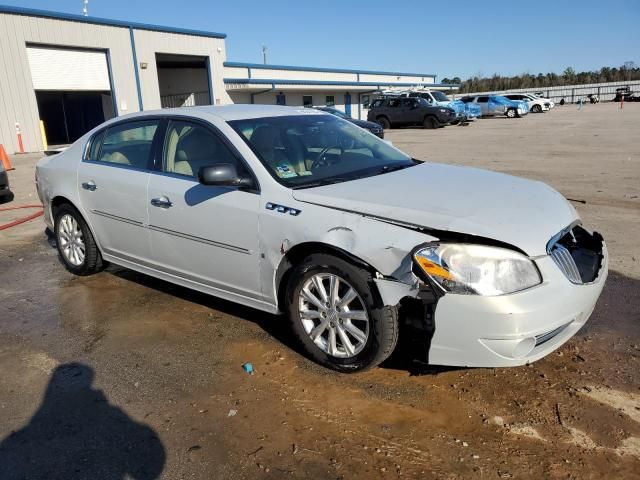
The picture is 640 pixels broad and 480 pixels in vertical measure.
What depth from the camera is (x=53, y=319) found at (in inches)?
184

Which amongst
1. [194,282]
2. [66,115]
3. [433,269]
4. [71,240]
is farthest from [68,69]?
[433,269]

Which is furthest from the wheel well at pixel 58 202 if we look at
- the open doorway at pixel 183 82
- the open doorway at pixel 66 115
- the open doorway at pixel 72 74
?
the open doorway at pixel 66 115

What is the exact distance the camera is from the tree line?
71.3 meters

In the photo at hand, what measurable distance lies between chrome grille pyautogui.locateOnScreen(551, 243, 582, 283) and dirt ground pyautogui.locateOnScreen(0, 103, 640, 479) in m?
0.69

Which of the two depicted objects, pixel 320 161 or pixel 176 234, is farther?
pixel 176 234

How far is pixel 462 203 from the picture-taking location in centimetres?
331

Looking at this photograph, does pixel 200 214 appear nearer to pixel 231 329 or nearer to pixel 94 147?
pixel 231 329

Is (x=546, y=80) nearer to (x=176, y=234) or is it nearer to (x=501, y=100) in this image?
(x=501, y=100)

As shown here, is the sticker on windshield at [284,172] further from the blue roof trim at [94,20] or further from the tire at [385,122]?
→ the tire at [385,122]

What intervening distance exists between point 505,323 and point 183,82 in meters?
35.1

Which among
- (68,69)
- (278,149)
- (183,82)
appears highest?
(68,69)

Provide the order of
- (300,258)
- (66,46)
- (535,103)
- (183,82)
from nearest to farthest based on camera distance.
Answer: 1. (300,258)
2. (66,46)
3. (183,82)
4. (535,103)

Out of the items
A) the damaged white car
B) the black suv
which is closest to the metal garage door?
the black suv

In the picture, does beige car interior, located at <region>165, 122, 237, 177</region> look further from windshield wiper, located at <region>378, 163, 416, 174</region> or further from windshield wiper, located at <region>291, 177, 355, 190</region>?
windshield wiper, located at <region>378, 163, 416, 174</region>
